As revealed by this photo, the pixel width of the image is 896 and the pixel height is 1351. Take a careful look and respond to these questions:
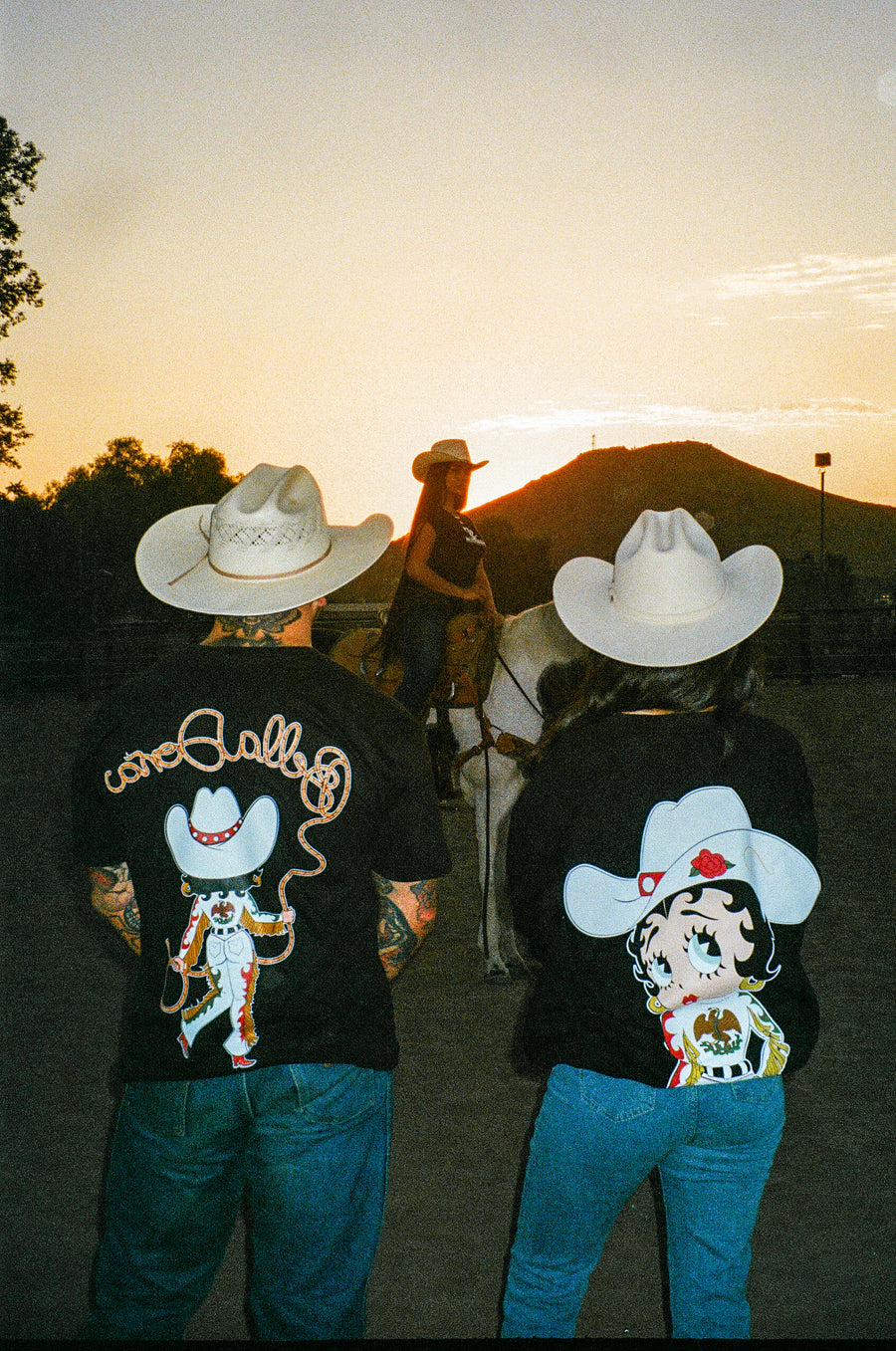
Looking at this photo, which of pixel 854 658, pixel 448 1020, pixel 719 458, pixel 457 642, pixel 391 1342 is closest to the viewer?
pixel 391 1342

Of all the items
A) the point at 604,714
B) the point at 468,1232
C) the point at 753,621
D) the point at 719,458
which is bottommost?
the point at 468,1232

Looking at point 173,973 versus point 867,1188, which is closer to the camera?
point 173,973

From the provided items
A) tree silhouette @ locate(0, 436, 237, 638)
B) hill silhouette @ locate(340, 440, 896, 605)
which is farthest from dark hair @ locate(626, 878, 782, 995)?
hill silhouette @ locate(340, 440, 896, 605)

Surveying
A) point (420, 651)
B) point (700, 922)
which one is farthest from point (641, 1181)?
point (420, 651)

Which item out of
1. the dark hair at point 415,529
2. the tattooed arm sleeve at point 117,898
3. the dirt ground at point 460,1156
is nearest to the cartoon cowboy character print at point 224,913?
the tattooed arm sleeve at point 117,898

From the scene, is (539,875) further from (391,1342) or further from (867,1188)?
(867,1188)

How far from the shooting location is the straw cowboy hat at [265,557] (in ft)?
6.67

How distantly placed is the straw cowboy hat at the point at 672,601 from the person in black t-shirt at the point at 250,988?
455 mm

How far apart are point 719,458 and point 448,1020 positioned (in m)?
144

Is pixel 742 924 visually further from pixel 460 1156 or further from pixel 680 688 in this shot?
pixel 460 1156

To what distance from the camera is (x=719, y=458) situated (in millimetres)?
140750

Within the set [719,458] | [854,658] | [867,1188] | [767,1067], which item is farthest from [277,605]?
[719,458]

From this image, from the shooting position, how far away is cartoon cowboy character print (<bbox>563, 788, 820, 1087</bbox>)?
183 centimetres

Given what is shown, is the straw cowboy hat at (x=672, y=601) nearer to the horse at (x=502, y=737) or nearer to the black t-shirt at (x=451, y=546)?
the horse at (x=502, y=737)
